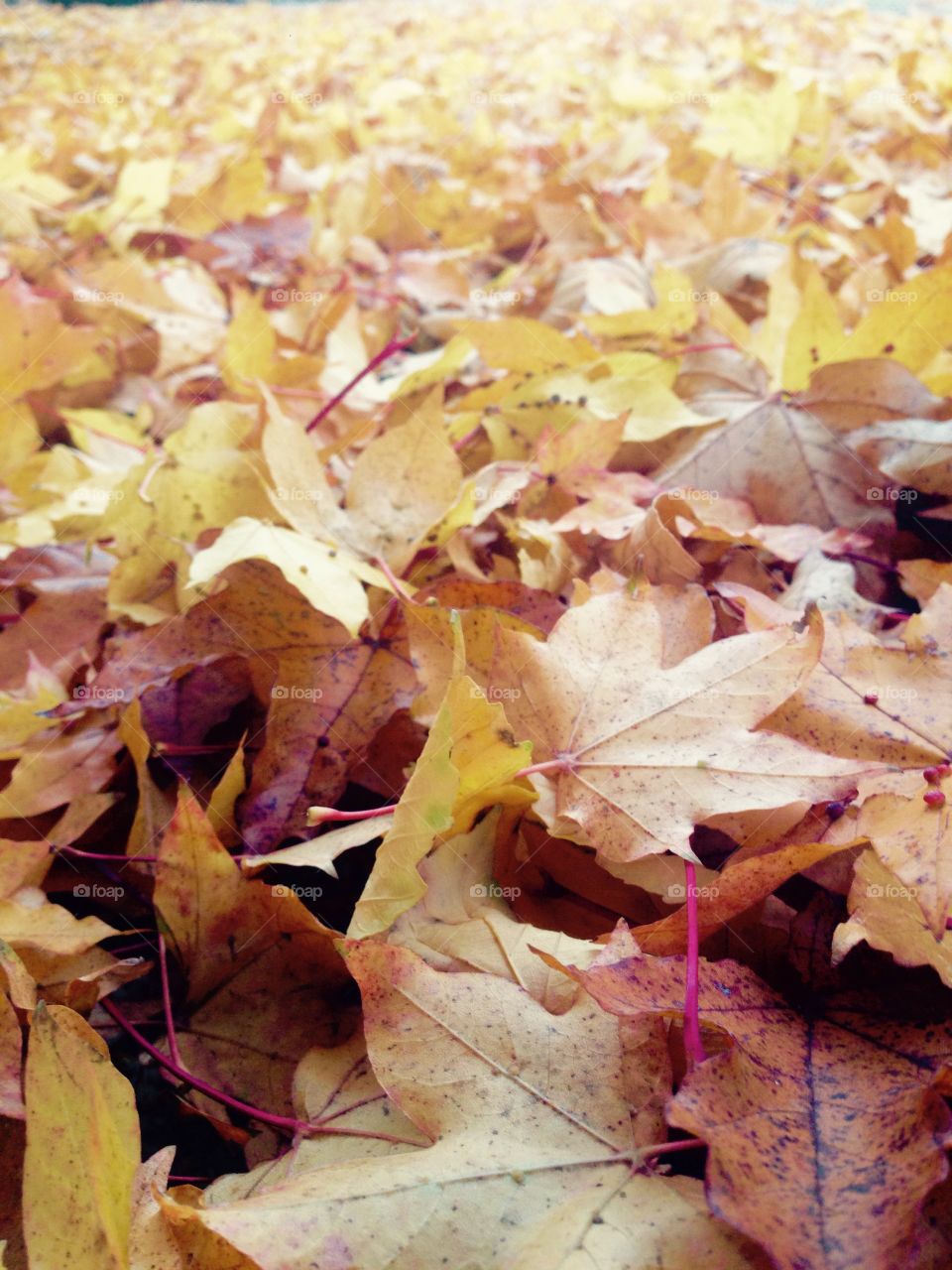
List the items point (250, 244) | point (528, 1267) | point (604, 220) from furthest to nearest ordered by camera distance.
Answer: point (250, 244)
point (604, 220)
point (528, 1267)

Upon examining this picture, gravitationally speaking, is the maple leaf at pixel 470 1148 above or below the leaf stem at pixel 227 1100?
above

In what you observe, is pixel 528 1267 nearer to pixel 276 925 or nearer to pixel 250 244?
pixel 276 925

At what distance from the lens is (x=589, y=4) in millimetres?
5203

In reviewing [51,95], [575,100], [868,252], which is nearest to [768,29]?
[575,100]

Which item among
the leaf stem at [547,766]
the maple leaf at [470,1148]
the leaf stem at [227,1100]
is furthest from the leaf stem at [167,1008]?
the leaf stem at [547,766]

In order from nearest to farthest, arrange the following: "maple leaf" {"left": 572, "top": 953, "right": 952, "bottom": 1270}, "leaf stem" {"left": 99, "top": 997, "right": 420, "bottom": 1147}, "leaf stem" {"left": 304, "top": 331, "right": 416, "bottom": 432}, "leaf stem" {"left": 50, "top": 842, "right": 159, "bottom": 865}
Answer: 1. "maple leaf" {"left": 572, "top": 953, "right": 952, "bottom": 1270}
2. "leaf stem" {"left": 99, "top": 997, "right": 420, "bottom": 1147}
3. "leaf stem" {"left": 50, "top": 842, "right": 159, "bottom": 865}
4. "leaf stem" {"left": 304, "top": 331, "right": 416, "bottom": 432}

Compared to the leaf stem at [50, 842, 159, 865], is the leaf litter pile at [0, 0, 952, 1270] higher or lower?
higher

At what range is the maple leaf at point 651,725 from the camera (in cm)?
58

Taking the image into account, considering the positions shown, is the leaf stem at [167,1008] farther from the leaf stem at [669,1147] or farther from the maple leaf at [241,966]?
the leaf stem at [669,1147]

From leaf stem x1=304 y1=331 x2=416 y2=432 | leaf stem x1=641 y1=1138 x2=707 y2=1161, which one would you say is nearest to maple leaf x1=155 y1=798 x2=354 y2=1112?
leaf stem x1=641 y1=1138 x2=707 y2=1161

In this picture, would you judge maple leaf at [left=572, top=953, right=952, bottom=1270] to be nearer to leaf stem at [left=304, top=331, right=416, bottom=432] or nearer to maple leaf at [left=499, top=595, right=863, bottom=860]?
maple leaf at [left=499, top=595, right=863, bottom=860]

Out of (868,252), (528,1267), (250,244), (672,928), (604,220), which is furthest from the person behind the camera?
(250,244)

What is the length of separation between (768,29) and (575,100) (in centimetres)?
168

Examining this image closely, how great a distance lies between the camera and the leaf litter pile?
1.47 ft
